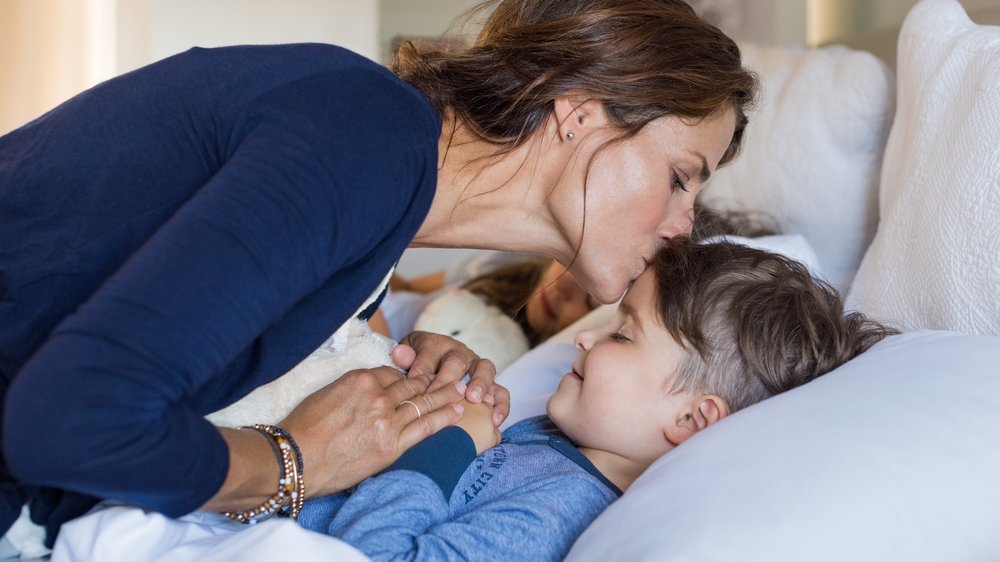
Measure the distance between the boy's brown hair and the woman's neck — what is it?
0.18m

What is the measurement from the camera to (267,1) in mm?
2945

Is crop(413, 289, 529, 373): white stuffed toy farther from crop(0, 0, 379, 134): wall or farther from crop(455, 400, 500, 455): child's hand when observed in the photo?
crop(0, 0, 379, 134): wall

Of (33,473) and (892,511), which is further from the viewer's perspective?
(892,511)

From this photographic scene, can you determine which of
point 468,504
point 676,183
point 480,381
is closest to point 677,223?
point 676,183

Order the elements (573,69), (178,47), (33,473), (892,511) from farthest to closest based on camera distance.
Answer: (178,47) → (573,69) → (892,511) → (33,473)

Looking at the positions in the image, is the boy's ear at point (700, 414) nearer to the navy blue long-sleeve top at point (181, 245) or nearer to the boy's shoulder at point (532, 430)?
the boy's shoulder at point (532, 430)

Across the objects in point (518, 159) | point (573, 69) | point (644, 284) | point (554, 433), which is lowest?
point (554, 433)

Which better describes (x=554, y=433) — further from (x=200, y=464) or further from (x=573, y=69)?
(x=200, y=464)

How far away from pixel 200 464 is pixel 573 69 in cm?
58

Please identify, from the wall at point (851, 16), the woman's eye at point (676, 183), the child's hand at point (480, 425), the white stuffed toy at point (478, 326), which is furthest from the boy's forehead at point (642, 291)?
the wall at point (851, 16)

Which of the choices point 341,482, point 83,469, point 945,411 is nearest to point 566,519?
point 341,482

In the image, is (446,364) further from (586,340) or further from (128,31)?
(128,31)

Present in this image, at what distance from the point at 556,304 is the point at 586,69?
1031 millimetres

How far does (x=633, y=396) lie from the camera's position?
1098 millimetres
